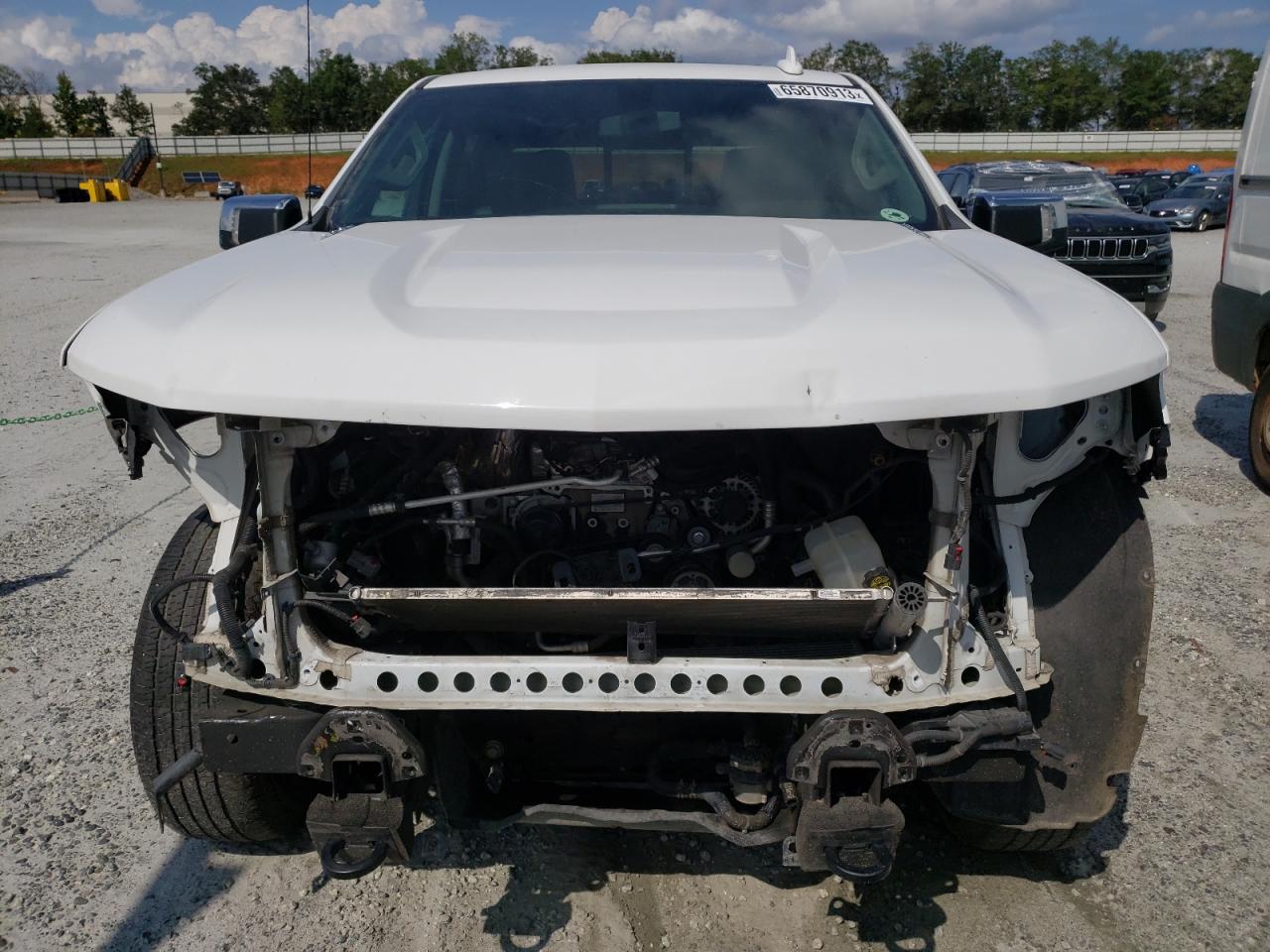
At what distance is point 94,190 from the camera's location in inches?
1535

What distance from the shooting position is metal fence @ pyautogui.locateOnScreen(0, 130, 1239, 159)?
5372 centimetres

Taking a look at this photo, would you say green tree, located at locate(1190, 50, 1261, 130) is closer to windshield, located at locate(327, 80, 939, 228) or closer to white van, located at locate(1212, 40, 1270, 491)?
white van, located at locate(1212, 40, 1270, 491)

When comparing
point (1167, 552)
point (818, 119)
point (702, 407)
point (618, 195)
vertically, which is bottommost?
point (1167, 552)

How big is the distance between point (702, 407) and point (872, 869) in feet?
3.35

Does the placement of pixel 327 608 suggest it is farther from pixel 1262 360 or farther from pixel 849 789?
pixel 1262 360

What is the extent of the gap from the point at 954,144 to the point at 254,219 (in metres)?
57.4

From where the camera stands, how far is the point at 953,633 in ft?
6.45

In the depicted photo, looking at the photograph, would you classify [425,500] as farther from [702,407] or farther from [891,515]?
[891,515]

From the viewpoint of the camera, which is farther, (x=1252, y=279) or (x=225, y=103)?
(x=225, y=103)

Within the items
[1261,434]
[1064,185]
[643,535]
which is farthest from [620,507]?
[1064,185]

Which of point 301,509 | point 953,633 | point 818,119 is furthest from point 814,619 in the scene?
point 818,119

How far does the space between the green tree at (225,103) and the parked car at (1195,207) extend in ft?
208

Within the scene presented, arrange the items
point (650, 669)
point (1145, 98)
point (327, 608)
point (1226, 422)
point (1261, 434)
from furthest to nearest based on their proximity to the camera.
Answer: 1. point (1145, 98)
2. point (1226, 422)
3. point (1261, 434)
4. point (327, 608)
5. point (650, 669)

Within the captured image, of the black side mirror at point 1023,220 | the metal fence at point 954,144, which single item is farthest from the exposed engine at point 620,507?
the metal fence at point 954,144
